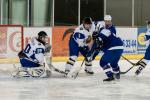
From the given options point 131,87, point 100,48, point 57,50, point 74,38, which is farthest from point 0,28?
point 131,87

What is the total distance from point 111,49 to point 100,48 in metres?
0.30

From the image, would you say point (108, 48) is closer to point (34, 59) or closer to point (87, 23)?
point (87, 23)

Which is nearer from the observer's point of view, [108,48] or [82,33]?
[108,48]

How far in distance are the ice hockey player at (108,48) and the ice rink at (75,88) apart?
0.26 metres

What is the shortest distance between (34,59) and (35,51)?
0.56ft

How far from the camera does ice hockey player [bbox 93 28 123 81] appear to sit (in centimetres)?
1009

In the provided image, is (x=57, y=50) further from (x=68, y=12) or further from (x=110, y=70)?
(x=110, y=70)

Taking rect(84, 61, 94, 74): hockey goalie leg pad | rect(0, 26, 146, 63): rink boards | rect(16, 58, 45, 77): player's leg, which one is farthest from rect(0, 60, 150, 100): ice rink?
rect(0, 26, 146, 63): rink boards

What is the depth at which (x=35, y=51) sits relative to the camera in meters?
10.6

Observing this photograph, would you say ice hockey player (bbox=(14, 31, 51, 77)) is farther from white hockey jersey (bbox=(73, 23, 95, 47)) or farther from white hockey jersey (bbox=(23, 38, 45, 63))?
white hockey jersey (bbox=(73, 23, 95, 47))

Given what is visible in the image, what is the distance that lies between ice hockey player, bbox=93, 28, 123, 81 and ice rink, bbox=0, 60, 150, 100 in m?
0.26

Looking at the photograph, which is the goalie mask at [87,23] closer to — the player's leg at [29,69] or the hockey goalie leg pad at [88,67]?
the hockey goalie leg pad at [88,67]

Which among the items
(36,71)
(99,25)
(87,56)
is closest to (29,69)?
(36,71)

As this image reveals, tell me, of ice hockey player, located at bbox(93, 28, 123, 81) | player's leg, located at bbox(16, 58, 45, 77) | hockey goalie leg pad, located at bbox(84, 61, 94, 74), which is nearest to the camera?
ice hockey player, located at bbox(93, 28, 123, 81)
